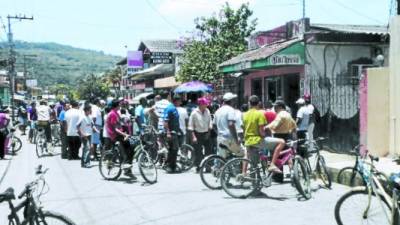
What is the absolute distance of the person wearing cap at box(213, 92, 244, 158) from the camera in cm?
1104

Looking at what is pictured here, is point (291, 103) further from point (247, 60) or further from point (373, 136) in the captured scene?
point (373, 136)

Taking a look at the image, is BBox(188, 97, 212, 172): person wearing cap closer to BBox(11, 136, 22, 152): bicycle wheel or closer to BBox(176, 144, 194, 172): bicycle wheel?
BBox(176, 144, 194, 172): bicycle wheel

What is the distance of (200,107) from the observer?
12664 millimetres

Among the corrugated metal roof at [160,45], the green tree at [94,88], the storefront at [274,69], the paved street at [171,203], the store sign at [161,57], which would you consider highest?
the corrugated metal roof at [160,45]

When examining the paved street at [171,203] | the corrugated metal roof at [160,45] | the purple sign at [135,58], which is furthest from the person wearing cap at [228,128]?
the purple sign at [135,58]

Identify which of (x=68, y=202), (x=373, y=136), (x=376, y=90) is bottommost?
(x=68, y=202)

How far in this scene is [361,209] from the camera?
6.75 meters

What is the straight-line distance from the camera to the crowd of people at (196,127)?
10.3m

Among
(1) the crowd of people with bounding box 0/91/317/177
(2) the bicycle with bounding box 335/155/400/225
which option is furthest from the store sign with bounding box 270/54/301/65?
(2) the bicycle with bounding box 335/155/400/225

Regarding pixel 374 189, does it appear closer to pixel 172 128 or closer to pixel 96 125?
pixel 172 128

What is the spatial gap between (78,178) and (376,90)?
7597mm

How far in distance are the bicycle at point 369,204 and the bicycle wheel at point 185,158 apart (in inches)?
264

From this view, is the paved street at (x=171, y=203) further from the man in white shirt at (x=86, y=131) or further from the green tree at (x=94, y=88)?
the green tree at (x=94, y=88)

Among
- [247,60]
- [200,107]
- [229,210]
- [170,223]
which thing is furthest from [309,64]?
[170,223]
